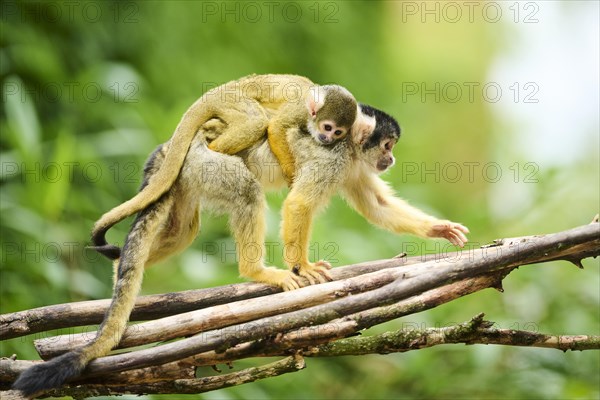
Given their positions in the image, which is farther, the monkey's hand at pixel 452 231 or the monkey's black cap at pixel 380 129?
the monkey's black cap at pixel 380 129

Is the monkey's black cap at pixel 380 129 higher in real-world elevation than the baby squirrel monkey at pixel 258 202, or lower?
higher

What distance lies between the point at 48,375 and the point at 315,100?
2366 millimetres

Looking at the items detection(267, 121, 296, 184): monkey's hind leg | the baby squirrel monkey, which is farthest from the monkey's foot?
detection(267, 121, 296, 184): monkey's hind leg

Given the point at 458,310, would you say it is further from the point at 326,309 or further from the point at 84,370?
the point at 84,370

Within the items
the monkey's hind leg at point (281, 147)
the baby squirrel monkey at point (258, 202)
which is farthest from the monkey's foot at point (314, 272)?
the monkey's hind leg at point (281, 147)

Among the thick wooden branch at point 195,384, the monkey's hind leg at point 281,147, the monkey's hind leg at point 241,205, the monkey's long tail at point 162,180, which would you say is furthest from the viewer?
the monkey's hind leg at point 281,147

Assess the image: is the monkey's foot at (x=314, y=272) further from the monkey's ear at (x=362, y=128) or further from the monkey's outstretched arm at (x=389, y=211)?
the monkey's ear at (x=362, y=128)

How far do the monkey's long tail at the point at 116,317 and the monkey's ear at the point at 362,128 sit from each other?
1.36 m

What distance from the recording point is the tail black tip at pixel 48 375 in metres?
3.08

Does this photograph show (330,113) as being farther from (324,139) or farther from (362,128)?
(362,128)

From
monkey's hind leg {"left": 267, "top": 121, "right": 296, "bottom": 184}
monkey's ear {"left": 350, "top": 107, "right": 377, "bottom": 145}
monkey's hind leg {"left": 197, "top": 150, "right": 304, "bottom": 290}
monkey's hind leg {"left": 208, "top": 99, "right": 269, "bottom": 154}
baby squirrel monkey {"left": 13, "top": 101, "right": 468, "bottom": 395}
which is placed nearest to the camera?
baby squirrel monkey {"left": 13, "top": 101, "right": 468, "bottom": 395}

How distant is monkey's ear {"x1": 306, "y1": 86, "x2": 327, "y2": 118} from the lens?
176 inches

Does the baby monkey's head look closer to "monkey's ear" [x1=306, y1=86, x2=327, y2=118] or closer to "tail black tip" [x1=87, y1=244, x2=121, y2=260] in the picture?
"monkey's ear" [x1=306, y1=86, x2=327, y2=118]

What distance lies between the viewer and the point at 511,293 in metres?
6.37
